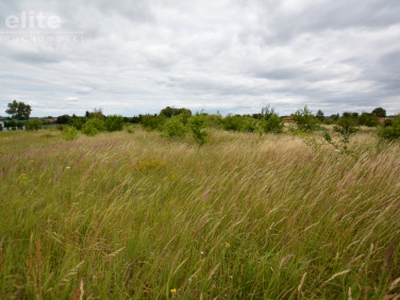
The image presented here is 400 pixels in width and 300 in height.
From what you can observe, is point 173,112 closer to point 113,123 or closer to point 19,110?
point 113,123

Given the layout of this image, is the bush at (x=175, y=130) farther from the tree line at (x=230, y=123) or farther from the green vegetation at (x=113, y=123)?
the green vegetation at (x=113, y=123)

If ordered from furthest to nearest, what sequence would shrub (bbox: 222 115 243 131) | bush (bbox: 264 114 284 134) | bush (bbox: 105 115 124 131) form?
bush (bbox: 105 115 124 131) < shrub (bbox: 222 115 243 131) < bush (bbox: 264 114 284 134)

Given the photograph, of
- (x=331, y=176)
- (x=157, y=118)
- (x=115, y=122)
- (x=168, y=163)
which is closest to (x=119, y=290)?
(x=168, y=163)

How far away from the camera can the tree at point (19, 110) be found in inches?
3487

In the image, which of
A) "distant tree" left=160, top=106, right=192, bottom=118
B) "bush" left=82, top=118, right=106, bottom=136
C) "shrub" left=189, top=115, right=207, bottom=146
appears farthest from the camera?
"bush" left=82, top=118, right=106, bottom=136

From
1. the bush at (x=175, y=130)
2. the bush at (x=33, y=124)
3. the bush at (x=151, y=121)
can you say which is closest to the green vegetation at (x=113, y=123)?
the bush at (x=151, y=121)

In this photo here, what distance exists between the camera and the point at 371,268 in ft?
5.13

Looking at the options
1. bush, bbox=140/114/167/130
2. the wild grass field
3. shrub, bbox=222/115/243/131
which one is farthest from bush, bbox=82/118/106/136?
the wild grass field

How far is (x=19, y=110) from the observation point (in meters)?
90.4

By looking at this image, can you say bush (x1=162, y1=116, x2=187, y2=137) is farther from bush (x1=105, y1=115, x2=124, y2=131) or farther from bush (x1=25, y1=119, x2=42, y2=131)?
bush (x1=25, y1=119, x2=42, y2=131)

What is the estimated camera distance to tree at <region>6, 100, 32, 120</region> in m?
88.6

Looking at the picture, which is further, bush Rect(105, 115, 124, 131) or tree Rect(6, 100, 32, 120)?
tree Rect(6, 100, 32, 120)

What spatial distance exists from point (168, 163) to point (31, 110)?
124m

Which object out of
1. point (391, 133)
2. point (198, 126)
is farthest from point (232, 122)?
point (391, 133)
